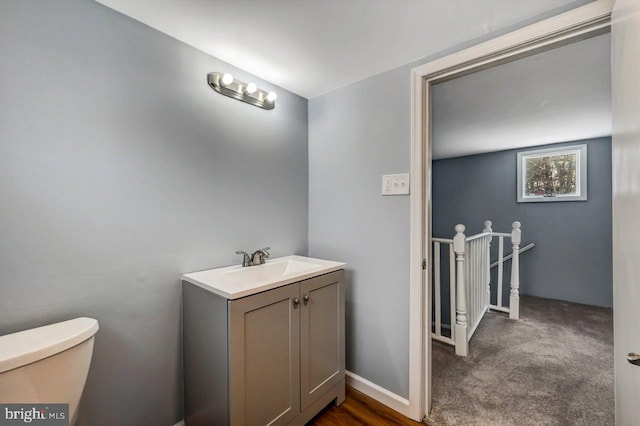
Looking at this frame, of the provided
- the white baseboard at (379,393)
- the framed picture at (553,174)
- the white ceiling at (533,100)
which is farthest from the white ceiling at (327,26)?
the framed picture at (553,174)

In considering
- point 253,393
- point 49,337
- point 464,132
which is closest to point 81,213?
point 49,337

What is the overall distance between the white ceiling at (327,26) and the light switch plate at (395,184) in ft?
2.23

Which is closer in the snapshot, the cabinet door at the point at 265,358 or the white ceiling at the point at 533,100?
the cabinet door at the point at 265,358

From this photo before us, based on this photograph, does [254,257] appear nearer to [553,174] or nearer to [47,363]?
[47,363]

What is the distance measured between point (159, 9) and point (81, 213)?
97cm

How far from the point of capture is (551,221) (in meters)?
3.65

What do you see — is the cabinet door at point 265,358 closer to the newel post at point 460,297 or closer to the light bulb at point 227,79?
the light bulb at point 227,79

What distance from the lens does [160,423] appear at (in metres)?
1.32

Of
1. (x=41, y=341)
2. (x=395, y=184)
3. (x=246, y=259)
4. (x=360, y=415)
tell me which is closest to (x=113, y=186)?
(x=41, y=341)

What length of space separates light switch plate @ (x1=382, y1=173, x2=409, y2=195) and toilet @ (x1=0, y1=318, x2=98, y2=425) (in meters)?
1.54

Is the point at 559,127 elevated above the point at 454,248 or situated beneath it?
elevated above

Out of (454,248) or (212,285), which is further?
(454,248)

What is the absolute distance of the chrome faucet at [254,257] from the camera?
155 cm

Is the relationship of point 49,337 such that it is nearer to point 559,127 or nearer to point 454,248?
point 454,248
